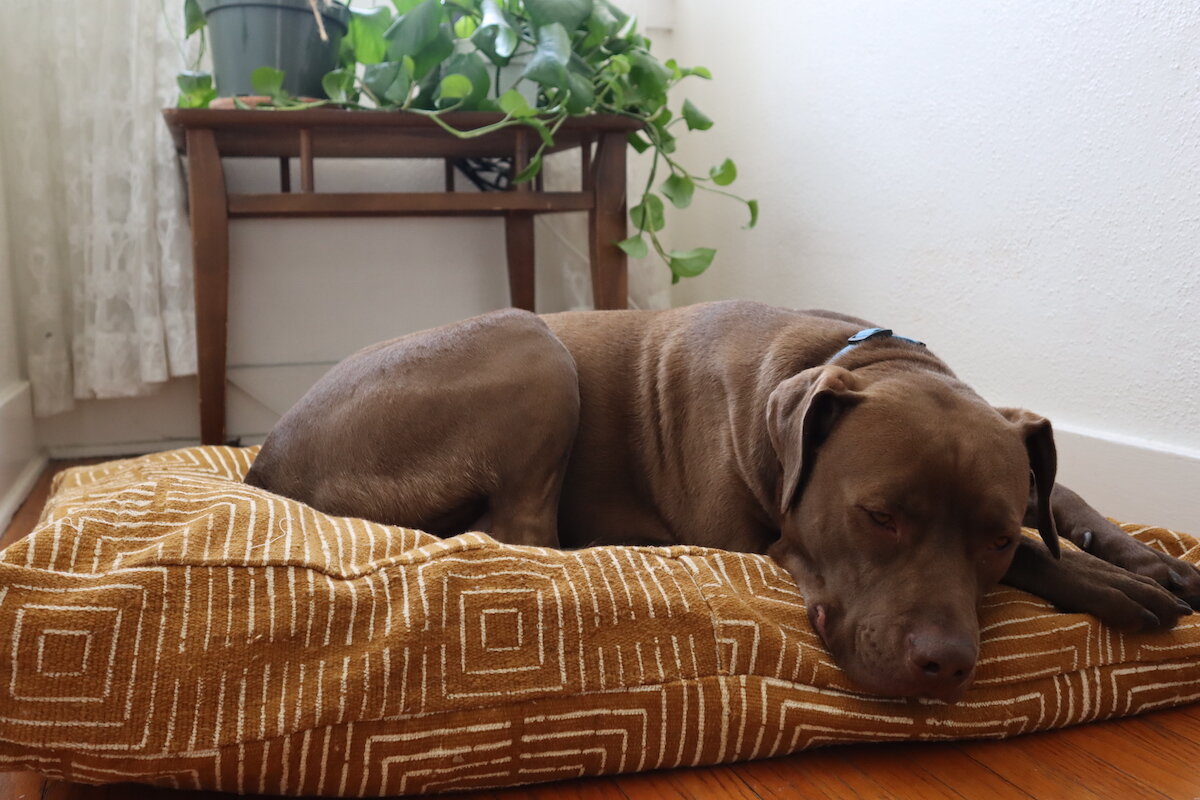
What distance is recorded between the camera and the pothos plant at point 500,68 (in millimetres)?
2711

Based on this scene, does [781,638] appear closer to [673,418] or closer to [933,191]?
[673,418]

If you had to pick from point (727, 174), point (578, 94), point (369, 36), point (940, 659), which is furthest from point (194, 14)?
point (940, 659)

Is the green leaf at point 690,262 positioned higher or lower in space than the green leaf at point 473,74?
lower

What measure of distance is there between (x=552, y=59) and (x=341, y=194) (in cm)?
69

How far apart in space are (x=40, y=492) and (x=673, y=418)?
1.95m

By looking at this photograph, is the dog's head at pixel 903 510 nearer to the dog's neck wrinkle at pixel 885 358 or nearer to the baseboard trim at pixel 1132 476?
the dog's neck wrinkle at pixel 885 358

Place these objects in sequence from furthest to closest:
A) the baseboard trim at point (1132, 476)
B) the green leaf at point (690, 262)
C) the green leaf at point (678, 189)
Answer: the green leaf at point (690, 262), the green leaf at point (678, 189), the baseboard trim at point (1132, 476)

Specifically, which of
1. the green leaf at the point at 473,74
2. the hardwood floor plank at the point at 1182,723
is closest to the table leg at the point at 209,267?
the green leaf at the point at 473,74

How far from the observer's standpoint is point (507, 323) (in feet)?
6.44

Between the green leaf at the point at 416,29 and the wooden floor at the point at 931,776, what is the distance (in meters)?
2.07

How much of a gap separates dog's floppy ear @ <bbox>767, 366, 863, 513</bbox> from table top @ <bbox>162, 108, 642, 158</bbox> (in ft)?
5.01

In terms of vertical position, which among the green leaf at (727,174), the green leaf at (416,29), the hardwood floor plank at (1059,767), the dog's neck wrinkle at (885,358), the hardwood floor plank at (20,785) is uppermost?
the green leaf at (416,29)

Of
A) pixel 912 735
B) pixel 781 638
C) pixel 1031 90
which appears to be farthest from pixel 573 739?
pixel 1031 90

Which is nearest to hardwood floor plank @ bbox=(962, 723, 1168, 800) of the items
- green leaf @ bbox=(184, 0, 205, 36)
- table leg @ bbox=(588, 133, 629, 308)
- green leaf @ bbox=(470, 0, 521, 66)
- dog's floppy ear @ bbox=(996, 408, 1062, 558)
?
dog's floppy ear @ bbox=(996, 408, 1062, 558)
